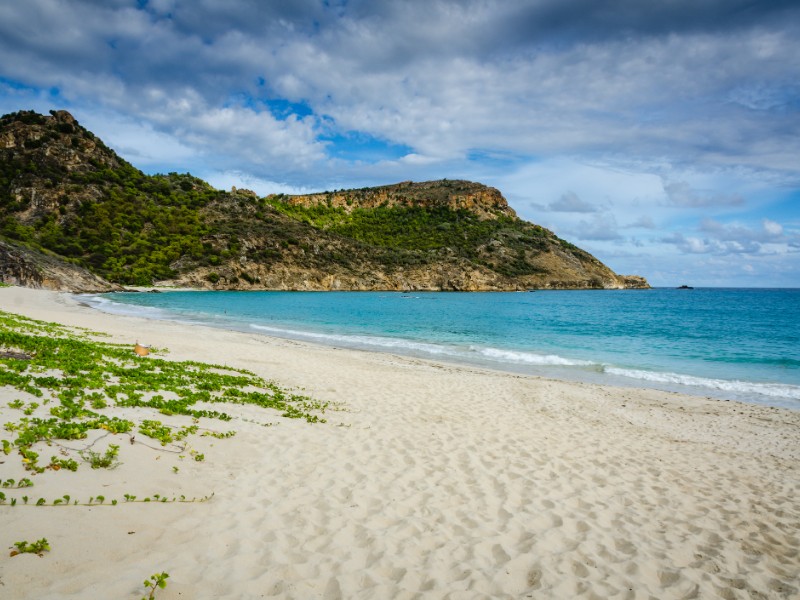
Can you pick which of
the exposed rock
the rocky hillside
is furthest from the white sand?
the rocky hillside

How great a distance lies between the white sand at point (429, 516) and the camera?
4547mm

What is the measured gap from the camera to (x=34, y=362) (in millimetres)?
9586

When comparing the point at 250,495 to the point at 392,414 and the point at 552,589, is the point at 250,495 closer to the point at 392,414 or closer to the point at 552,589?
the point at 552,589

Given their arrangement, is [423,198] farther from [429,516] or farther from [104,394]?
[429,516]

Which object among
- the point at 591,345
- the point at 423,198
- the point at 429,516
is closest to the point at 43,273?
the point at 591,345

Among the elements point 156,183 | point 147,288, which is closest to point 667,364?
point 147,288

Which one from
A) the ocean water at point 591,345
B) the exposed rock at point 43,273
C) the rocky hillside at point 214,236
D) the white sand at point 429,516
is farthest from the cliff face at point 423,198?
the white sand at point 429,516

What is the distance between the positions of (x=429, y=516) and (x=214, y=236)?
102572 mm

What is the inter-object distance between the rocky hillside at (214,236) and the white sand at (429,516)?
5895 cm

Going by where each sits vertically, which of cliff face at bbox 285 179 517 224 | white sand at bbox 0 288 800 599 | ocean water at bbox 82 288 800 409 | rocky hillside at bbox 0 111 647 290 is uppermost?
cliff face at bbox 285 179 517 224

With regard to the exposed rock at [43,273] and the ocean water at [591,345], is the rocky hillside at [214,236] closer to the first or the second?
the exposed rock at [43,273]

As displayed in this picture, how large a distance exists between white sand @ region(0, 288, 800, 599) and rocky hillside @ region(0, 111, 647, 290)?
58.9m

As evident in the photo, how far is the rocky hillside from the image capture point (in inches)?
3184

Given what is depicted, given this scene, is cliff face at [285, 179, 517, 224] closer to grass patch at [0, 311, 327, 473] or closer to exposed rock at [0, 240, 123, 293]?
exposed rock at [0, 240, 123, 293]
